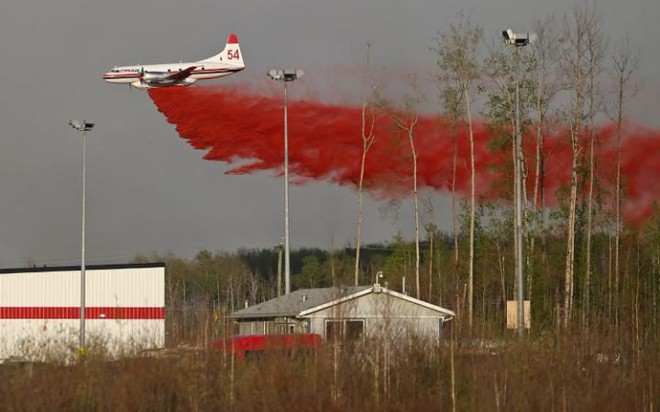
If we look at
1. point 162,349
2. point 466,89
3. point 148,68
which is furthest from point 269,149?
point 162,349

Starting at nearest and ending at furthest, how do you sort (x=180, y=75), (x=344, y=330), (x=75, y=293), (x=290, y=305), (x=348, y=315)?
1. (x=348, y=315)
2. (x=344, y=330)
3. (x=290, y=305)
4. (x=75, y=293)
5. (x=180, y=75)

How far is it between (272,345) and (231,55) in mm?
58655

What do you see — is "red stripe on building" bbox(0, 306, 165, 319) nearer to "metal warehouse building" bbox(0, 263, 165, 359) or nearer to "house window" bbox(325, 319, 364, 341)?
"metal warehouse building" bbox(0, 263, 165, 359)

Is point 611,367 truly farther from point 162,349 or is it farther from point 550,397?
point 162,349

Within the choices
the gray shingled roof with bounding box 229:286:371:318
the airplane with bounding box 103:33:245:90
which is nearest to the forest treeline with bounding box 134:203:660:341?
the gray shingled roof with bounding box 229:286:371:318

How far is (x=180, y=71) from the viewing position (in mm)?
70562

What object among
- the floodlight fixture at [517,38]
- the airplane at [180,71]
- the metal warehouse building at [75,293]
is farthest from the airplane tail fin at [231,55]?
the floodlight fixture at [517,38]

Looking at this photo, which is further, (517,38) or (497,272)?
(497,272)

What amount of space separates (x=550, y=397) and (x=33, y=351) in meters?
11.8

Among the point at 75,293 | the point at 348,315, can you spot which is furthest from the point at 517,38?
the point at 75,293

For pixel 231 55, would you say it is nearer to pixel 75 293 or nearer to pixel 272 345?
pixel 75 293

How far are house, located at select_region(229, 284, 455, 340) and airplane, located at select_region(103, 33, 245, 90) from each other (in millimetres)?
23687

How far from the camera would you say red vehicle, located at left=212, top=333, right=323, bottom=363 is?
22.6 metres

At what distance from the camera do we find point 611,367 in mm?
28281
